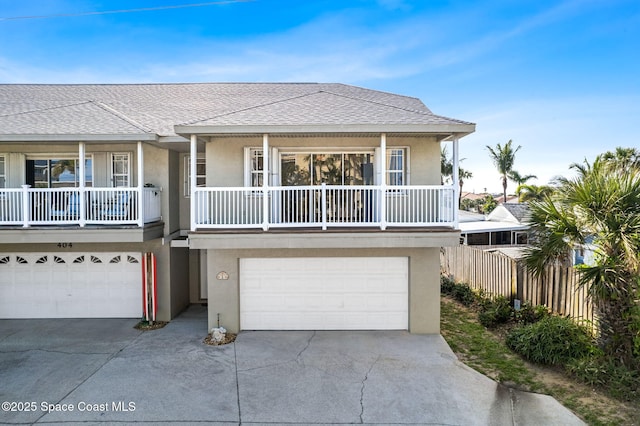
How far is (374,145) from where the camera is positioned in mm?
9766

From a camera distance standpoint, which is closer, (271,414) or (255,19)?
(271,414)

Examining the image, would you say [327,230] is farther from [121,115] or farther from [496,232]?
[496,232]

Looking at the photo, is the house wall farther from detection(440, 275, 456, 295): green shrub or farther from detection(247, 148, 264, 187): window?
detection(440, 275, 456, 295): green shrub

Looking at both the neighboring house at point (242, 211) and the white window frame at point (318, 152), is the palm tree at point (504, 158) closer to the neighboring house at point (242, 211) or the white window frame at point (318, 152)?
the neighboring house at point (242, 211)

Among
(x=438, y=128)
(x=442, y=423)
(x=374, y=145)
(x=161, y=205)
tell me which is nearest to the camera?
(x=442, y=423)

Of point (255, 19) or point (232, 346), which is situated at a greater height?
point (255, 19)

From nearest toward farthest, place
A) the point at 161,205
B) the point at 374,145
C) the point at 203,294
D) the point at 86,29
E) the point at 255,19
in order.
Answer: the point at 374,145
the point at 161,205
the point at 203,294
the point at 255,19
the point at 86,29

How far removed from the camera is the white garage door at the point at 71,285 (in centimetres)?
1071

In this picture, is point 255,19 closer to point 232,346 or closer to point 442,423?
point 232,346

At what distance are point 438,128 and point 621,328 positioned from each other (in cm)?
538

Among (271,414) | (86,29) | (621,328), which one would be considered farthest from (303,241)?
(86,29)

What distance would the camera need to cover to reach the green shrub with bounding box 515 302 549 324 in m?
9.16

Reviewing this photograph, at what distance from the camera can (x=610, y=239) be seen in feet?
21.8

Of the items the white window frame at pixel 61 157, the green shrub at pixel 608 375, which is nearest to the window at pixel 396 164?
the green shrub at pixel 608 375
